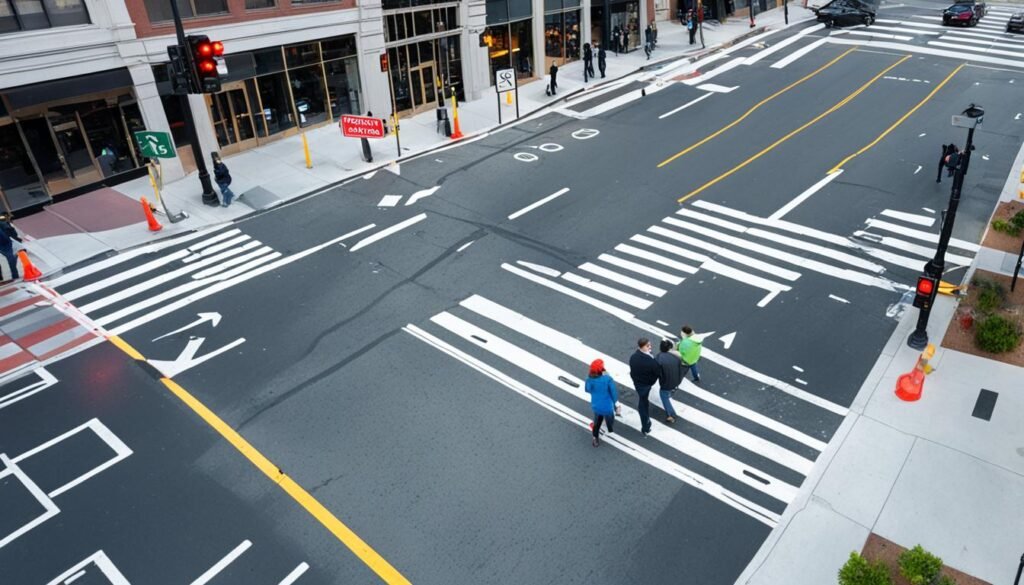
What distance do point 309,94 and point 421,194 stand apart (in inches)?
365

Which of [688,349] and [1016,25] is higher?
[1016,25]

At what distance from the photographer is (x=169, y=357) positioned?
45.6 feet

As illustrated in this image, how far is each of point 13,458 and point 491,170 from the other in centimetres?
1547

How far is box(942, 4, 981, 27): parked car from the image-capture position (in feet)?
135

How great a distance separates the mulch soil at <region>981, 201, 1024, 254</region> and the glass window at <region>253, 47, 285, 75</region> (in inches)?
923

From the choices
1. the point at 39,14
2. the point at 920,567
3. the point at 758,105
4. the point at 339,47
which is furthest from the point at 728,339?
the point at 39,14

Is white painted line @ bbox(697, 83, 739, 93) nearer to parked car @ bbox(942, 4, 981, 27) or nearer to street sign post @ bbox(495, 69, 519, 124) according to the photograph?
street sign post @ bbox(495, 69, 519, 124)

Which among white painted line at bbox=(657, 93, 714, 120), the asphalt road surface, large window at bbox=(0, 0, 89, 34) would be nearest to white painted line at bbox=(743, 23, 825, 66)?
white painted line at bbox=(657, 93, 714, 120)

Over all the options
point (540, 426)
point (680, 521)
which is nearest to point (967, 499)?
point (680, 521)

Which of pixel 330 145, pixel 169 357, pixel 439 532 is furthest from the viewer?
pixel 330 145

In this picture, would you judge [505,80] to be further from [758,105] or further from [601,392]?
[601,392]

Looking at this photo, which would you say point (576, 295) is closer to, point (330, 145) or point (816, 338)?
point (816, 338)

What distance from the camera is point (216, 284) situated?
16.5m

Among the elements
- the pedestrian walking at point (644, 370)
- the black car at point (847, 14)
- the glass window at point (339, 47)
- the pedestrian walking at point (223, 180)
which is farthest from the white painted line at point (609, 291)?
the black car at point (847, 14)
